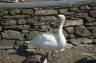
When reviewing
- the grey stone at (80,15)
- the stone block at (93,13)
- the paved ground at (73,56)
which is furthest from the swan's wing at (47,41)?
the stone block at (93,13)

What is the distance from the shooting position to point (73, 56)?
260 inches

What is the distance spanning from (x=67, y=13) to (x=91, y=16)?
1.90ft

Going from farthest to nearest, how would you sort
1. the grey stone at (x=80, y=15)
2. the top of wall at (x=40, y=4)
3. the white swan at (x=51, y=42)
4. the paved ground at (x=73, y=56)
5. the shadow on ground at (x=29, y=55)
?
the grey stone at (x=80, y=15)
the top of wall at (x=40, y=4)
the paved ground at (x=73, y=56)
the shadow on ground at (x=29, y=55)
the white swan at (x=51, y=42)

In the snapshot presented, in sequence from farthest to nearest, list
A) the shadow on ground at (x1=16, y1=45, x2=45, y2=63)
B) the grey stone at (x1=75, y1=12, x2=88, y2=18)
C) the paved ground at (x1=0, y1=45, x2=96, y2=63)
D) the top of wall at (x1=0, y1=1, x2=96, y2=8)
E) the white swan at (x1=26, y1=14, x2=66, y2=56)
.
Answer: the grey stone at (x1=75, y1=12, x2=88, y2=18), the top of wall at (x1=0, y1=1, x2=96, y2=8), the paved ground at (x1=0, y1=45, x2=96, y2=63), the shadow on ground at (x1=16, y1=45, x2=45, y2=63), the white swan at (x1=26, y1=14, x2=66, y2=56)

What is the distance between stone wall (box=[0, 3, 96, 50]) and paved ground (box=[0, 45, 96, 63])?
195 millimetres

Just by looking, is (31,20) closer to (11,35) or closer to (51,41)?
(11,35)

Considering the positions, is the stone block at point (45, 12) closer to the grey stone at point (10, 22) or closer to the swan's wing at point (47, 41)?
the grey stone at point (10, 22)

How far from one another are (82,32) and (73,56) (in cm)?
78

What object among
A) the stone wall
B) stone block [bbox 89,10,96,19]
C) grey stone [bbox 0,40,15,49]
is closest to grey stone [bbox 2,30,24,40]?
the stone wall

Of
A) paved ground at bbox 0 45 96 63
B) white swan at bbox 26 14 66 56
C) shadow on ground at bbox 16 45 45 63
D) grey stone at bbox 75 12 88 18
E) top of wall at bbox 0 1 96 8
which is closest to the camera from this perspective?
white swan at bbox 26 14 66 56

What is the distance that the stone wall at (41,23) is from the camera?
22.6ft

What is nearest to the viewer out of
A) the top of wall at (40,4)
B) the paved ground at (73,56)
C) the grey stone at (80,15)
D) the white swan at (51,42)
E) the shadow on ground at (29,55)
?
the white swan at (51,42)

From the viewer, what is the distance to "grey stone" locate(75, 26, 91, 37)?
23.3ft

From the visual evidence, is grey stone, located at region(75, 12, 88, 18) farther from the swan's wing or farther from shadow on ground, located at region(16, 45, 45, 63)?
shadow on ground, located at region(16, 45, 45, 63)
